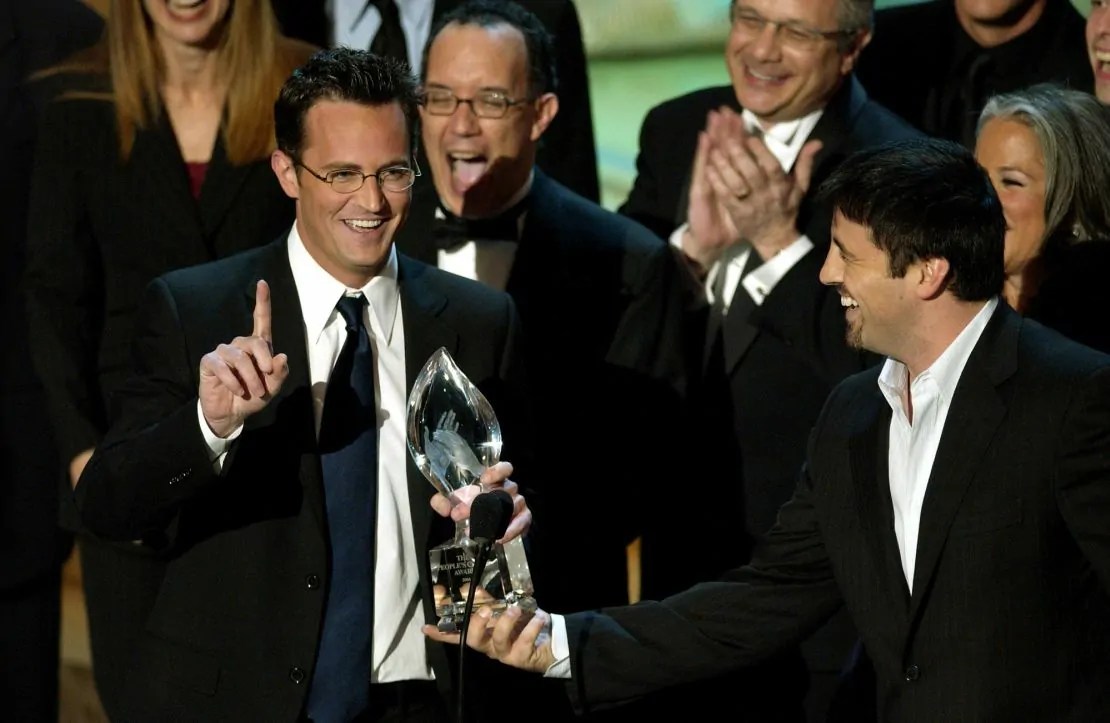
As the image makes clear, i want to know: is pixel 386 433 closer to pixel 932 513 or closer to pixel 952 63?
pixel 932 513

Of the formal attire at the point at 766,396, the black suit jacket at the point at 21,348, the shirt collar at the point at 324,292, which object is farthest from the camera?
the black suit jacket at the point at 21,348

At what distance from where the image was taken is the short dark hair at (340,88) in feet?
10.5

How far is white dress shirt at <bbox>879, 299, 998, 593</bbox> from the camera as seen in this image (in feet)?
10.2

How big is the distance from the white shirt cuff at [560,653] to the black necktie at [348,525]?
1.23 feet

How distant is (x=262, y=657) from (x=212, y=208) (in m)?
1.20

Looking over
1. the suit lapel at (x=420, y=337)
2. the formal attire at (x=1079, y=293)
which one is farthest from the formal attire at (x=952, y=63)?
the suit lapel at (x=420, y=337)

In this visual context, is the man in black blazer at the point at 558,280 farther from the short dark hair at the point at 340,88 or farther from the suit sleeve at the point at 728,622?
the short dark hair at the point at 340,88

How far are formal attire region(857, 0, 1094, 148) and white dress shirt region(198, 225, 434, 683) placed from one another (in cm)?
159

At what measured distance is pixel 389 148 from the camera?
10.5ft

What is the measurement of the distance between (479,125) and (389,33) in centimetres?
66

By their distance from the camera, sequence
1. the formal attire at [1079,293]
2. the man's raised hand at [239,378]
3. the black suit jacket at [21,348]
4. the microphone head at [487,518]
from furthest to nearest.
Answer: the black suit jacket at [21,348] → the formal attire at [1079,293] → the man's raised hand at [239,378] → the microphone head at [487,518]

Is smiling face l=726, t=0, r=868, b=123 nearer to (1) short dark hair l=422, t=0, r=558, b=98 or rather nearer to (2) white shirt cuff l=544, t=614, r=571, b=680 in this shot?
(1) short dark hair l=422, t=0, r=558, b=98

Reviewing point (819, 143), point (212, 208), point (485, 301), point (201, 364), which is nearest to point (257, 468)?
point (201, 364)

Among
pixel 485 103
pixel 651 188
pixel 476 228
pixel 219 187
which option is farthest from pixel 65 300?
pixel 651 188
